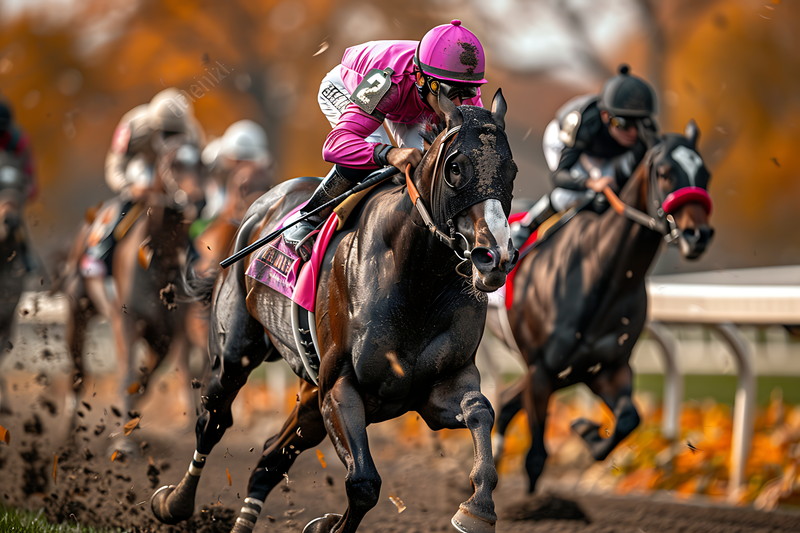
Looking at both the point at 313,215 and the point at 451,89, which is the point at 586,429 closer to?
the point at 313,215

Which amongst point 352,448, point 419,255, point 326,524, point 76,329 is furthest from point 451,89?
point 76,329

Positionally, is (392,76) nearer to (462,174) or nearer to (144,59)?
(462,174)

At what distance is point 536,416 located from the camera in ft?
21.5

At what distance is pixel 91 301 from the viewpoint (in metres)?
8.98

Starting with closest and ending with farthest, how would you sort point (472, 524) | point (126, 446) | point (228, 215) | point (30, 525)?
point (472, 524)
point (30, 525)
point (126, 446)
point (228, 215)

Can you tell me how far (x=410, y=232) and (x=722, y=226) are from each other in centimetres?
1132

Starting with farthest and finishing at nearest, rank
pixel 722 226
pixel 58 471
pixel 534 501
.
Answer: pixel 722 226
pixel 58 471
pixel 534 501

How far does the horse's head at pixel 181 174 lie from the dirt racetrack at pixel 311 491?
5.59 ft

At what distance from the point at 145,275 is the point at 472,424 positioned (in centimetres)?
506

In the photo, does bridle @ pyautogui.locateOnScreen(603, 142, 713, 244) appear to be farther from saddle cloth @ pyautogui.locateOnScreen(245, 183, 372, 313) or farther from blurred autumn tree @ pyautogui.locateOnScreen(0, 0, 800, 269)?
blurred autumn tree @ pyautogui.locateOnScreen(0, 0, 800, 269)

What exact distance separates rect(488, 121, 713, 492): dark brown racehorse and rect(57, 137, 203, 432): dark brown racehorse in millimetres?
2630

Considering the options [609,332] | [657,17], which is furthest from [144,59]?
[609,332]

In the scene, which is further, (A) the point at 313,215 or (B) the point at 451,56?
(A) the point at 313,215

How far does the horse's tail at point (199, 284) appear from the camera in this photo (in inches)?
223
